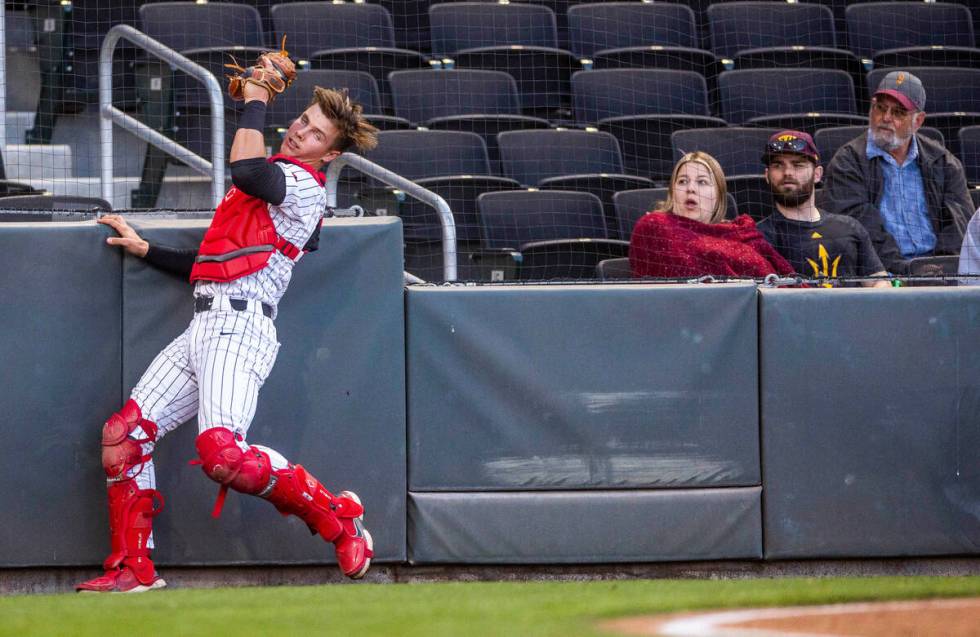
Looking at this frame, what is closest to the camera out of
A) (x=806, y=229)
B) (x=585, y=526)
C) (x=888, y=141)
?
(x=585, y=526)

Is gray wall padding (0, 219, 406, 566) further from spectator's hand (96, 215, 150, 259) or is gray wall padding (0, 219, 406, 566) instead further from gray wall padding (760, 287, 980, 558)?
gray wall padding (760, 287, 980, 558)

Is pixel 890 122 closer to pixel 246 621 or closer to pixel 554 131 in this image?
pixel 554 131

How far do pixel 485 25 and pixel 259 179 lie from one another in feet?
14.4

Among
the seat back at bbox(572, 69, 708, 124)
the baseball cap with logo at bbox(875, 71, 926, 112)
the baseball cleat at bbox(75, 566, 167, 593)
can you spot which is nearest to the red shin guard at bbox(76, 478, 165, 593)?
the baseball cleat at bbox(75, 566, 167, 593)

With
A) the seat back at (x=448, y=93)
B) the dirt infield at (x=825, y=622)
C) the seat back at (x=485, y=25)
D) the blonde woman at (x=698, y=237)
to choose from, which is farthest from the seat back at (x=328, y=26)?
the dirt infield at (x=825, y=622)

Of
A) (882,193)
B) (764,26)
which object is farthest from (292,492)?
(764,26)

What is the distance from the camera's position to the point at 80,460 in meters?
4.14

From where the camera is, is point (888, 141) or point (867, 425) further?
point (888, 141)

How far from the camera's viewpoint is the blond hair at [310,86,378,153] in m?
4.04

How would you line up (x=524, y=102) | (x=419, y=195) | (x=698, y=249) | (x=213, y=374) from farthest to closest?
1. (x=524, y=102)
2. (x=419, y=195)
3. (x=698, y=249)
4. (x=213, y=374)

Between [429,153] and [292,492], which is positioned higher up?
[429,153]

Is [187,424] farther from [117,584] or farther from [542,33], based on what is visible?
[542,33]

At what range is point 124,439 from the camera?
3871mm

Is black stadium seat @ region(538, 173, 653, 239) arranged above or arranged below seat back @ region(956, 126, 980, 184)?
below
